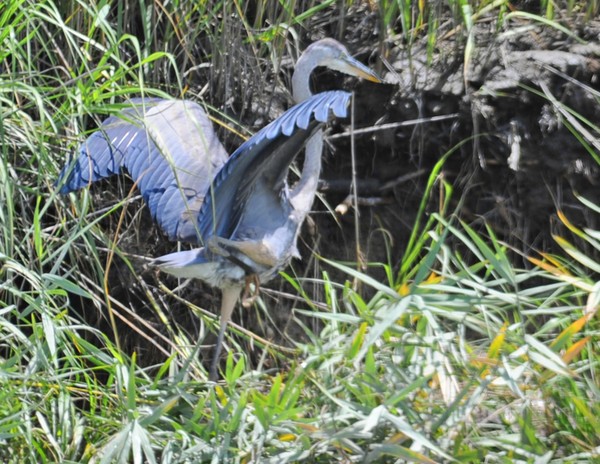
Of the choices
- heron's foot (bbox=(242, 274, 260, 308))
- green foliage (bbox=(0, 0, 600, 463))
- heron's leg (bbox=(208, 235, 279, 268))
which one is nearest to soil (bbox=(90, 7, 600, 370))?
heron's foot (bbox=(242, 274, 260, 308))

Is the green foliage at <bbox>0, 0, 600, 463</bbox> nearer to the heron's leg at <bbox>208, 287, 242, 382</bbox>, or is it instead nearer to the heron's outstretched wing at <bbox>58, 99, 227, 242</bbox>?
the heron's leg at <bbox>208, 287, 242, 382</bbox>

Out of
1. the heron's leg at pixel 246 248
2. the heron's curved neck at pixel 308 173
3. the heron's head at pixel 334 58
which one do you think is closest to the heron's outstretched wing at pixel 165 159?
the heron's leg at pixel 246 248

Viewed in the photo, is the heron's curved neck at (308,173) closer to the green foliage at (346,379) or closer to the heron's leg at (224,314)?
the heron's leg at (224,314)

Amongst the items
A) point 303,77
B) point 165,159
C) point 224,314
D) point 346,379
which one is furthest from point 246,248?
point 346,379

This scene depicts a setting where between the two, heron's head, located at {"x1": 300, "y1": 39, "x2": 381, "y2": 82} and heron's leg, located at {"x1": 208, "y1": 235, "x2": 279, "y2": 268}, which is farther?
heron's head, located at {"x1": 300, "y1": 39, "x2": 381, "y2": 82}

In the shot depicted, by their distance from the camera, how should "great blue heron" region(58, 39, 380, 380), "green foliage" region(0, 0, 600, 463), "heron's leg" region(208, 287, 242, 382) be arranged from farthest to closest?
"heron's leg" region(208, 287, 242, 382) < "great blue heron" region(58, 39, 380, 380) < "green foliage" region(0, 0, 600, 463)

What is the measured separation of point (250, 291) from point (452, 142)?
0.69 meters

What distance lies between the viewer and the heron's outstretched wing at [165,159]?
10.4 feet

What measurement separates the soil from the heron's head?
19 centimetres

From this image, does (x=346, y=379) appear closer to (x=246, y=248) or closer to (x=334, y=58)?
(x=246, y=248)

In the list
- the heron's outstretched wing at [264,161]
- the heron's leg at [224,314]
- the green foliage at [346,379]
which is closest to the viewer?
the green foliage at [346,379]

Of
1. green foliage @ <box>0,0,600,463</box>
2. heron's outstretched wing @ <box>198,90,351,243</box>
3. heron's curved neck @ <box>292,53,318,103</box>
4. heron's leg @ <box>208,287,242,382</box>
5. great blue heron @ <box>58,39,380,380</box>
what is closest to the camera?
green foliage @ <box>0,0,600,463</box>

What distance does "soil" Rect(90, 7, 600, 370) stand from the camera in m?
3.18

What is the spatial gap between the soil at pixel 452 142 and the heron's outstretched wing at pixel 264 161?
0.30 meters
